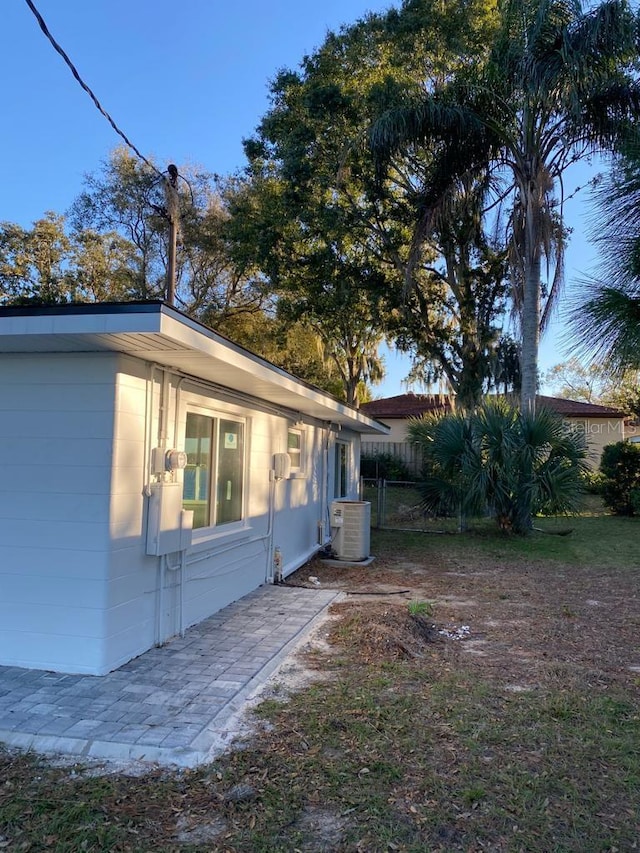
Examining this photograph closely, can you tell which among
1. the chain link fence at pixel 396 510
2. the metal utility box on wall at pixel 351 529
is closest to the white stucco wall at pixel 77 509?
the metal utility box on wall at pixel 351 529

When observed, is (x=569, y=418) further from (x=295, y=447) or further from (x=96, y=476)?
(x=96, y=476)

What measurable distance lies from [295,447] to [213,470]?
126 inches

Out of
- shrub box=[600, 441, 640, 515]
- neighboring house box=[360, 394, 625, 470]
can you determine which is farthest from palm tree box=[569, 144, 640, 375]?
neighboring house box=[360, 394, 625, 470]

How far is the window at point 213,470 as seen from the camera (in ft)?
18.3

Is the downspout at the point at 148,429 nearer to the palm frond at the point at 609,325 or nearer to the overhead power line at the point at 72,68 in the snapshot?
the overhead power line at the point at 72,68

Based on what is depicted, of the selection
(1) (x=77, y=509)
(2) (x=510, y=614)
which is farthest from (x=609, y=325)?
(1) (x=77, y=509)

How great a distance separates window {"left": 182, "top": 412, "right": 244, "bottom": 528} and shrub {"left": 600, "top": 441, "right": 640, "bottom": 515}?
46.0 feet

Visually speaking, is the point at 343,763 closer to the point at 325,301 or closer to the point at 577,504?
the point at 577,504

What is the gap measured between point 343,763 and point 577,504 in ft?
31.1

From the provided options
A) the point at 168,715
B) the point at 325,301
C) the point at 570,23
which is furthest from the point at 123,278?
the point at 168,715

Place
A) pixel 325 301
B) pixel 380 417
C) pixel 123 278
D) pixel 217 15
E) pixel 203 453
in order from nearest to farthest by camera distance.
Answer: pixel 203 453
pixel 217 15
pixel 325 301
pixel 123 278
pixel 380 417

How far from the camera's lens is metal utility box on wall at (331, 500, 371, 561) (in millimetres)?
9609

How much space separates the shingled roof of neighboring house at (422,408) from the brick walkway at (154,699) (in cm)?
1832

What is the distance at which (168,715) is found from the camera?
3541 millimetres
